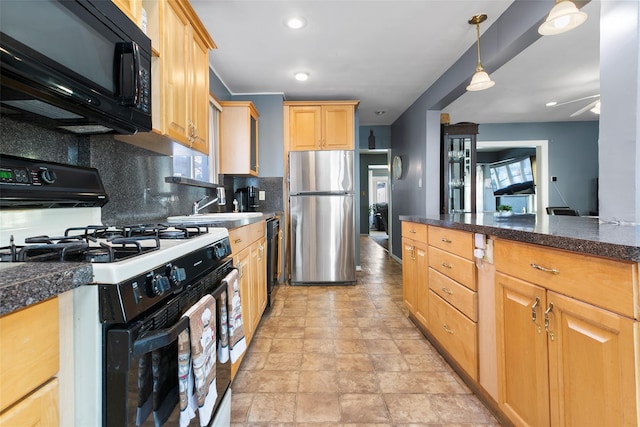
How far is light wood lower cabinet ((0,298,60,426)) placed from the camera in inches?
17.5

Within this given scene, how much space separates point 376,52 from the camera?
279cm

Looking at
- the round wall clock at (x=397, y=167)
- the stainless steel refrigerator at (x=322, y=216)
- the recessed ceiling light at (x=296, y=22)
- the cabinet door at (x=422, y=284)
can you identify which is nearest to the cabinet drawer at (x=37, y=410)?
the cabinet door at (x=422, y=284)

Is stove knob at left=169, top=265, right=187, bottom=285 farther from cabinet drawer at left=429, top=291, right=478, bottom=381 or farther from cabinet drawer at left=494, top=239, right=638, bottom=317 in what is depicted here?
cabinet drawer at left=429, top=291, right=478, bottom=381

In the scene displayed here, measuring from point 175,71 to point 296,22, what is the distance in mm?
1233

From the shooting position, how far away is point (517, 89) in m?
3.92

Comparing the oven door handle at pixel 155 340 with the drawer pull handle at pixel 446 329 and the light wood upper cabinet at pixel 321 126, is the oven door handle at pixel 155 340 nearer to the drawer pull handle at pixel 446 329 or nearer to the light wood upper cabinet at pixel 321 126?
the drawer pull handle at pixel 446 329

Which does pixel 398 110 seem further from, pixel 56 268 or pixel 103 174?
pixel 56 268

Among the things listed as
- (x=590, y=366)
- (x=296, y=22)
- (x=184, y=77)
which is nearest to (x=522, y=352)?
(x=590, y=366)

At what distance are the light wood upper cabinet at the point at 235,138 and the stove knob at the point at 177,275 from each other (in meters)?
2.53

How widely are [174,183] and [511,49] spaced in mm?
2729

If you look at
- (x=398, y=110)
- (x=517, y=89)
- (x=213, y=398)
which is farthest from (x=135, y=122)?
(x=517, y=89)

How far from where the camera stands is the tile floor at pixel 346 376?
140 cm

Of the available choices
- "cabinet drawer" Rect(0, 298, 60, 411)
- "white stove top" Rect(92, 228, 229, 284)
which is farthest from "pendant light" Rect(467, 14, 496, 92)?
"cabinet drawer" Rect(0, 298, 60, 411)

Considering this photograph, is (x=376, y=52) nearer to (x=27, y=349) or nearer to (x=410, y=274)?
(x=410, y=274)
